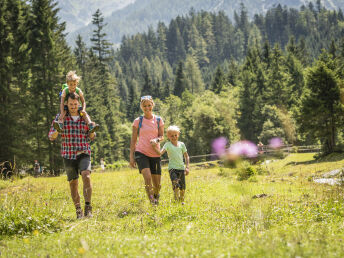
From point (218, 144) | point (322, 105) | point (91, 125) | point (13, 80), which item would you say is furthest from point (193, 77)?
point (91, 125)

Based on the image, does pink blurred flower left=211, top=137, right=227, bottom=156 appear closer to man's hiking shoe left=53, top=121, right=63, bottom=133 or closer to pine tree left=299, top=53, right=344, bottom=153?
pine tree left=299, top=53, right=344, bottom=153

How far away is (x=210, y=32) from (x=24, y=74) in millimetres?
163870

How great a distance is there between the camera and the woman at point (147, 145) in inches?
251

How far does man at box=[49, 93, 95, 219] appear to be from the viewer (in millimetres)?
5680

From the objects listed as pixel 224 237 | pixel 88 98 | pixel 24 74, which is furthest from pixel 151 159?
pixel 88 98

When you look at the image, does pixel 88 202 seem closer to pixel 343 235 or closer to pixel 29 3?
pixel 343 235

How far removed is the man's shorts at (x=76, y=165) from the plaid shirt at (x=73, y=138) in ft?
0.29

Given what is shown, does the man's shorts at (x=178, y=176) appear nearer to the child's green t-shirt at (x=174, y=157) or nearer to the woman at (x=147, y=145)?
the child's green t-shirt at (x=174, y=157)

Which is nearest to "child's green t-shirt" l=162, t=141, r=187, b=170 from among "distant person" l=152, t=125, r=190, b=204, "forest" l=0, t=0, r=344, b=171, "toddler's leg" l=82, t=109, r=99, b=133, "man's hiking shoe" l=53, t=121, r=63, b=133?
"distant person" l=152, t=125, r=190, b=204

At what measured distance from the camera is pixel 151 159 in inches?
257

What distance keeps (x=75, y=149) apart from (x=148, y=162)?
1.40 metres

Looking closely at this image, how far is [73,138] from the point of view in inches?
227

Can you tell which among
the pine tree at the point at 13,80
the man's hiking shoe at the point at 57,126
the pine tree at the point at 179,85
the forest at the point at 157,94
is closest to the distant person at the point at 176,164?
the man's hiking shoe at the point at 57,126

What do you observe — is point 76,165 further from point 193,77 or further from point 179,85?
point 193,77
